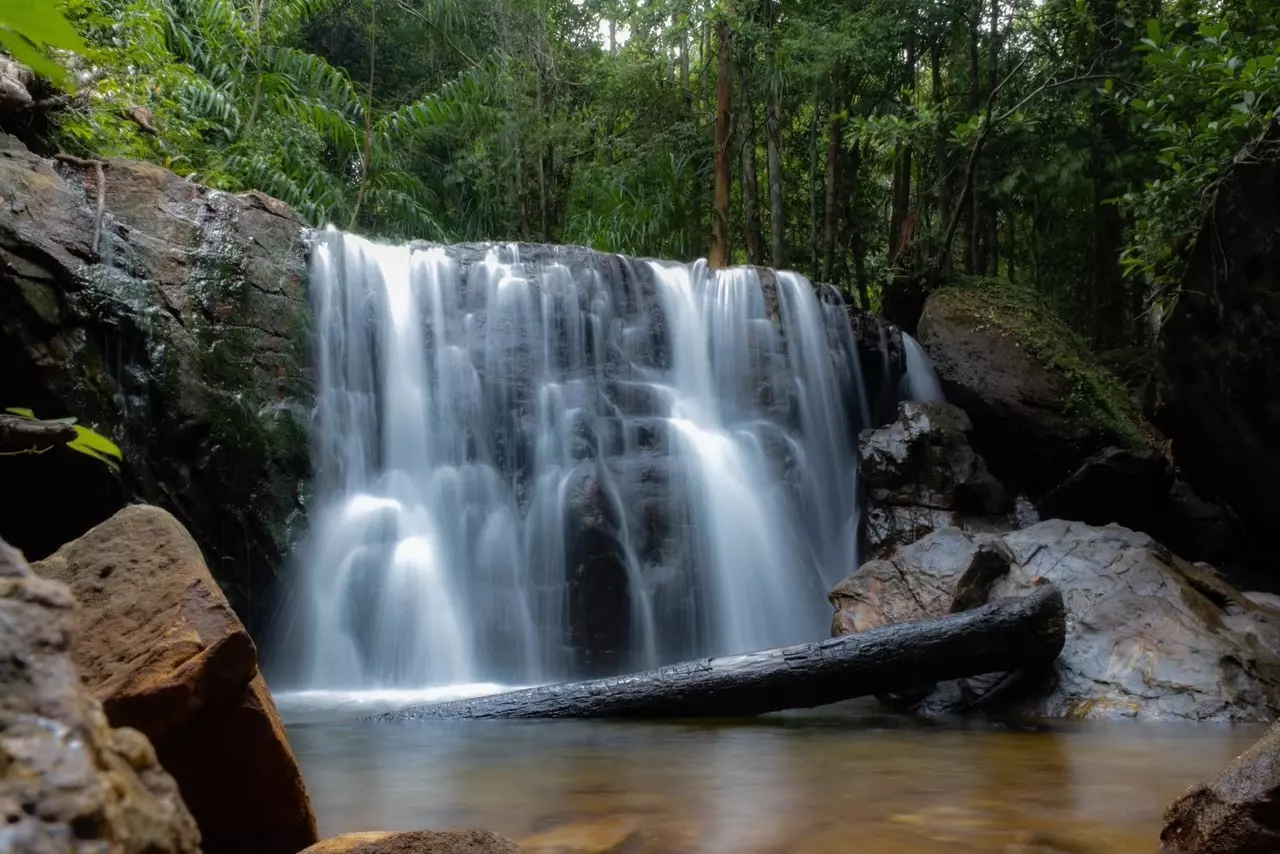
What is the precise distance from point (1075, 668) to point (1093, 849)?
11.8 ft

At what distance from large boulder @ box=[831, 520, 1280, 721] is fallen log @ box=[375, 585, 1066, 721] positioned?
1.62 ft

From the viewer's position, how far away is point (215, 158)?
40.2ft

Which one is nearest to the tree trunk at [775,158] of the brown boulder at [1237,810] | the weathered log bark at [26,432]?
the brown boulder at [1237,810]

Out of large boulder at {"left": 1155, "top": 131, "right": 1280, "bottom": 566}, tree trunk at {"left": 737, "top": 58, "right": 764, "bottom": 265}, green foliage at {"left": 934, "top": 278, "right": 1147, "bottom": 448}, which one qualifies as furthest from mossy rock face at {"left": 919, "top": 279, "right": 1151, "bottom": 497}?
tree trunk at {"left": 737, "top": 58, "right": 764, "bottom": 265}

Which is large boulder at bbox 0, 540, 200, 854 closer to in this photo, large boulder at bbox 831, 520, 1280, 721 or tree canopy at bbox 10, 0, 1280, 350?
large boulder at bbox 831, 520, 1280, 721

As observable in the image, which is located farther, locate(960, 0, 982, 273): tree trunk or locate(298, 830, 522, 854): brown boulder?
locate(960, 0, 982, 273): tree trunk

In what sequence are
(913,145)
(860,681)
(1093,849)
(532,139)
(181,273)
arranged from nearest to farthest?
(1093,849), (860,681), (181,273), (913,145), (532,139)

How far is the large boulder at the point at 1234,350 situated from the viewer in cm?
659

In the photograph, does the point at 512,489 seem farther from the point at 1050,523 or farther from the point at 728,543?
the point at 1050,523

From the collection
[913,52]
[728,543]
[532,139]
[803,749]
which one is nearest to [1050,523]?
[728,543]

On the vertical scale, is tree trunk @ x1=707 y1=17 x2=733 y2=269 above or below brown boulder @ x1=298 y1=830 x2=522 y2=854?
above

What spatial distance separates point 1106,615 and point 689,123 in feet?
41.3

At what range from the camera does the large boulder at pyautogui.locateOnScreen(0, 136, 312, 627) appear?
7246 millimetres

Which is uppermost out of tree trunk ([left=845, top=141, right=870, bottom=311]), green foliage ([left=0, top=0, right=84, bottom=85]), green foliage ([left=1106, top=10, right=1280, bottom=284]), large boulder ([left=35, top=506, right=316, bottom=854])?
tree trunk ([left=845, top=141, right=870, bottom=311])
